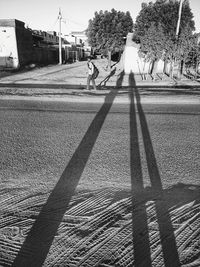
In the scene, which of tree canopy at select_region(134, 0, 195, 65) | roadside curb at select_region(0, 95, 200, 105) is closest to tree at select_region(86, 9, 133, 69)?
tree canopy at select_region(134, 0, 195, 65)

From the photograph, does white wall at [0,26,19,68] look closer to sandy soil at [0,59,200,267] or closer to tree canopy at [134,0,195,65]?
tree canopy at [134,0,195,65]

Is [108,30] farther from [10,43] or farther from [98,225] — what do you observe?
[98,225]

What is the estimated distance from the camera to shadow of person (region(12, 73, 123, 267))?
241 centimetres

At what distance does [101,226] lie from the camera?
112 inches

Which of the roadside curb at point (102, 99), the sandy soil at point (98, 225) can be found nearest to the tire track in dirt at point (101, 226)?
the sandy soil at point (98, 225)

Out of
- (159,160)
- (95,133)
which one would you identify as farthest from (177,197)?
(95,133)

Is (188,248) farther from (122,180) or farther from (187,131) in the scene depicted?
(187,131)

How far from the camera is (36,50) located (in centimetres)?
3397

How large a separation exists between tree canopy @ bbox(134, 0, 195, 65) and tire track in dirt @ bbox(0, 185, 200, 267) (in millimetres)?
15089

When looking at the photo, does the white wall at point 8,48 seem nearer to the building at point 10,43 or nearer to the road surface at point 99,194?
the building at point 10,43

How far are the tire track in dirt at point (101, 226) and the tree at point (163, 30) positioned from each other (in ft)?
49.5

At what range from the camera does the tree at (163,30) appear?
16438 millimetres

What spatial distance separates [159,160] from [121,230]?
85.0 inches

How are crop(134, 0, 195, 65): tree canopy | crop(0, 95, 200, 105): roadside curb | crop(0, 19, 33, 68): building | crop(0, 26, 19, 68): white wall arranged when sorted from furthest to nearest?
1. crop(0, 26, 19, 68): white wall
2. crop(0, 19, 33, 68): building
3. crop(134, 0, 195, 65): tree canopy
4. crop(0, 95, 200, 105): roadside curb
